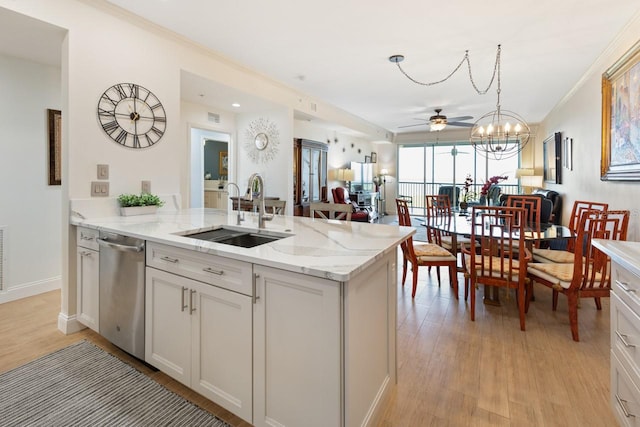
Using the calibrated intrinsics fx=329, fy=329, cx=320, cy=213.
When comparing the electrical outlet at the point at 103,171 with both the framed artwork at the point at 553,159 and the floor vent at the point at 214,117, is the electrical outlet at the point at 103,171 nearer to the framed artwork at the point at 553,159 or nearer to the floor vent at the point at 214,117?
the floor vent at the point at 214,117

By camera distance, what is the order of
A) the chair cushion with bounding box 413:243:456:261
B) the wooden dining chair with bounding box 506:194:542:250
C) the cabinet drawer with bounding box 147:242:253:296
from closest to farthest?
the cabinet drawer with bounding box 147:242:253:296
the chair cushion with bounding box 413:243:456:261
the wooden dining chair with bounding box 506:194:542:250

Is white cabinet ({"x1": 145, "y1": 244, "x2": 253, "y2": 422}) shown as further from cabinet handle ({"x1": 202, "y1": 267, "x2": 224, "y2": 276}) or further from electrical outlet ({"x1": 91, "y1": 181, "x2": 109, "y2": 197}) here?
electrical outlet ({"x1": 91, "y1": 181, "x2": 109, "y2": 197})

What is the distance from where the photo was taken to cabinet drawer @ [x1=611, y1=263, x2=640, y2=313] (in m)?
1.26

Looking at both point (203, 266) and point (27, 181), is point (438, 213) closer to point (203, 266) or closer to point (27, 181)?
point (203, 266)

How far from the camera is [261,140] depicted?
216 inches

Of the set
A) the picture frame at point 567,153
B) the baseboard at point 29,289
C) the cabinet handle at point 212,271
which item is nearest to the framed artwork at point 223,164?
the baseboard at point 29,289

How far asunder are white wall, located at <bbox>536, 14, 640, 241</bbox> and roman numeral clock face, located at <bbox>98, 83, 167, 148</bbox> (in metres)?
4.47

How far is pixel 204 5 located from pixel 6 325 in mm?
3127

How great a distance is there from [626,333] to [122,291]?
2679 millimetres

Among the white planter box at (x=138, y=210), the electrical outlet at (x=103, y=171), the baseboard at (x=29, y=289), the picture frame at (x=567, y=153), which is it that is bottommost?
the baseboard at (x=29, y=289)

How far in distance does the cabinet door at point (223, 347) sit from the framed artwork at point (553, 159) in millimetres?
6737

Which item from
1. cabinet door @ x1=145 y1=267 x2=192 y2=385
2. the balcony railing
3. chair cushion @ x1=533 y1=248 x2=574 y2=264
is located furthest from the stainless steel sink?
the balcony railing

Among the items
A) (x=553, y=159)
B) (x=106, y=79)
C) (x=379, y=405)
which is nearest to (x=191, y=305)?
(x=379, y=405)

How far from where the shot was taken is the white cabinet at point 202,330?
1.53 metres
